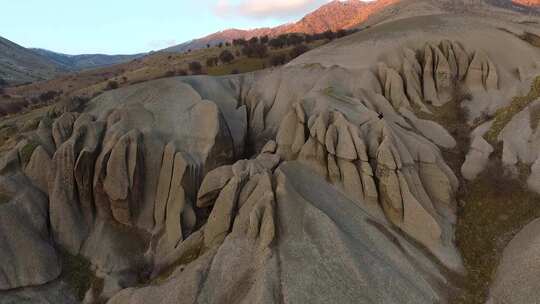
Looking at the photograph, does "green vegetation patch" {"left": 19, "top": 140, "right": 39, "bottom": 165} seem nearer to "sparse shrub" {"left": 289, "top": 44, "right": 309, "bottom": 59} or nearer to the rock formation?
Answer: the rock formation

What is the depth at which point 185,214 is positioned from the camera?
32.2 metres

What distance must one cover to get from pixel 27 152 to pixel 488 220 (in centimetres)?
3805

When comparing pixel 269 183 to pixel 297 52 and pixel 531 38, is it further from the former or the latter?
pixel 297 52

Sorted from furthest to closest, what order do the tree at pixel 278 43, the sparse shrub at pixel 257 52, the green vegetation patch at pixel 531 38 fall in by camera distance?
1. the tree at pixel 278 43
2. the sparse shrub at pixel 257 52
3. the green vegetation patch at pixel 531 38

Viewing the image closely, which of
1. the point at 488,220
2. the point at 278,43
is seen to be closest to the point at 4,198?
the point at 488,220

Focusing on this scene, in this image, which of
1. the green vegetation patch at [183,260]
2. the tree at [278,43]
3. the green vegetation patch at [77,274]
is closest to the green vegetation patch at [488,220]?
the green vegetation patch at [183,260]

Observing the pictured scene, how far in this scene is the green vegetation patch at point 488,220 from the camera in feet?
78.5

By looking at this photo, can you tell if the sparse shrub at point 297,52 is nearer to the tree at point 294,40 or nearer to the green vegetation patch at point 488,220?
the tree at point 294,40

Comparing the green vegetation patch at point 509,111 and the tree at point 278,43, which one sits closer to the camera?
the green vegetation patch at point 509,111

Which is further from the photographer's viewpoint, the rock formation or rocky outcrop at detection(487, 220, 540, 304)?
the rock formation

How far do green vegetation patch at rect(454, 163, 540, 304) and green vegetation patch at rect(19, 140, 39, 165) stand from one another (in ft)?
117

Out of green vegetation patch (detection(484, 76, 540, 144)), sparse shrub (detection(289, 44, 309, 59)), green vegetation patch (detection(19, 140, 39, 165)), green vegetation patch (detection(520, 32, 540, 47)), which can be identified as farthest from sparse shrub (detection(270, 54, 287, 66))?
green vegetation patch (detection(19, 140, 39, 165))

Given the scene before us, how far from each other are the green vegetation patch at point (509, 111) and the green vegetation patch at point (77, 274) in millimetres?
33389

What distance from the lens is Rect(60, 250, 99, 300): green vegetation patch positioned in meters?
30.0
